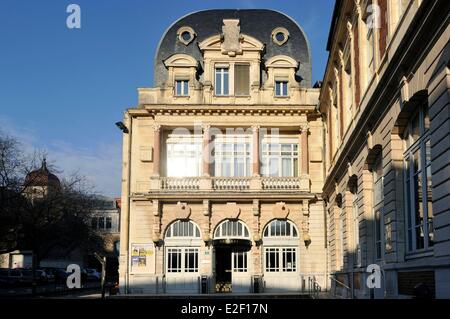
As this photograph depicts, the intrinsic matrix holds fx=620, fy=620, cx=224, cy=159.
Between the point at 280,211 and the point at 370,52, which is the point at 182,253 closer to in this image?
the point at 280,211

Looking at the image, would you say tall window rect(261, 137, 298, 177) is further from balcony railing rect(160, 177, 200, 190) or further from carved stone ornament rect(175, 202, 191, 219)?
carved stone ornament rect(175, 202, 191, 219)

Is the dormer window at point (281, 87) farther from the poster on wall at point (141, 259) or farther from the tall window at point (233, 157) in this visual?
the poster on wall at point (141, 259)

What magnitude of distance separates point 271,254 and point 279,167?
5.16 metres

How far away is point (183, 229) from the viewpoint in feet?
117

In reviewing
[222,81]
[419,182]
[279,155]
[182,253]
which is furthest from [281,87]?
[419,182]

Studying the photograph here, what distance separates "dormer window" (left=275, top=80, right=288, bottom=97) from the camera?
1451 inches

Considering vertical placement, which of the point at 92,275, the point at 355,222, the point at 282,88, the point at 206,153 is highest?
the point at 282,88

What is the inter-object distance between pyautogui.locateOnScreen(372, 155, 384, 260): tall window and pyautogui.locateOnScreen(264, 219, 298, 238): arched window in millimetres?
16234

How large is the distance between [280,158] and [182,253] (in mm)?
8028

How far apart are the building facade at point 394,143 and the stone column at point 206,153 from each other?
34.9 feet

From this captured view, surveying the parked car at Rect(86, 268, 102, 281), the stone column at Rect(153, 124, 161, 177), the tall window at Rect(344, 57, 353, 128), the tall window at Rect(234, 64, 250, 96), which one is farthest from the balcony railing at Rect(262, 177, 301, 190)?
the parked car at Rect(86, 268, 102, 281)

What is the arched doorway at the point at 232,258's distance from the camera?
3500cm

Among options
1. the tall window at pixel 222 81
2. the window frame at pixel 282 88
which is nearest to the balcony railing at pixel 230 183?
the tall window at pixel 222 81
